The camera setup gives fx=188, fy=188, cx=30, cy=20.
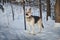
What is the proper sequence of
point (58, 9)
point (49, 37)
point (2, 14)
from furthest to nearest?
point (2, 14), point (58, 9), point (49, 37)

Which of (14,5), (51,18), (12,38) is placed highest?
(14,5)

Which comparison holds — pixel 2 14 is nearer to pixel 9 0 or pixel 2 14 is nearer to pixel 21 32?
pixel 9 0

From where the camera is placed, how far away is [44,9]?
2334mm

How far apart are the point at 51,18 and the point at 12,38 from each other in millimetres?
580

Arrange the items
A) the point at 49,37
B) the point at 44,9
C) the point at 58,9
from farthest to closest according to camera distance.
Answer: the point at 44,9, the point at 58,9, the point at 49,37

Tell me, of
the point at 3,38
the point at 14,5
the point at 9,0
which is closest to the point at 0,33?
the point at 3,38

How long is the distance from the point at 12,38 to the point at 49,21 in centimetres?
49

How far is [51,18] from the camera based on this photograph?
2055mm

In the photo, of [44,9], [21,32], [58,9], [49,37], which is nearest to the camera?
[49,37]

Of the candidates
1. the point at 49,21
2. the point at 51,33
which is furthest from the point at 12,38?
the point at 49,21

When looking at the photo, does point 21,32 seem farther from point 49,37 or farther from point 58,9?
point 58,9

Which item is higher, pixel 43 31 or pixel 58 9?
pixel 58 9

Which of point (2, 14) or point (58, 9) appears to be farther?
point (2, 14)

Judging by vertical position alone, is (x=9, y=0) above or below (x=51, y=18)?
above
